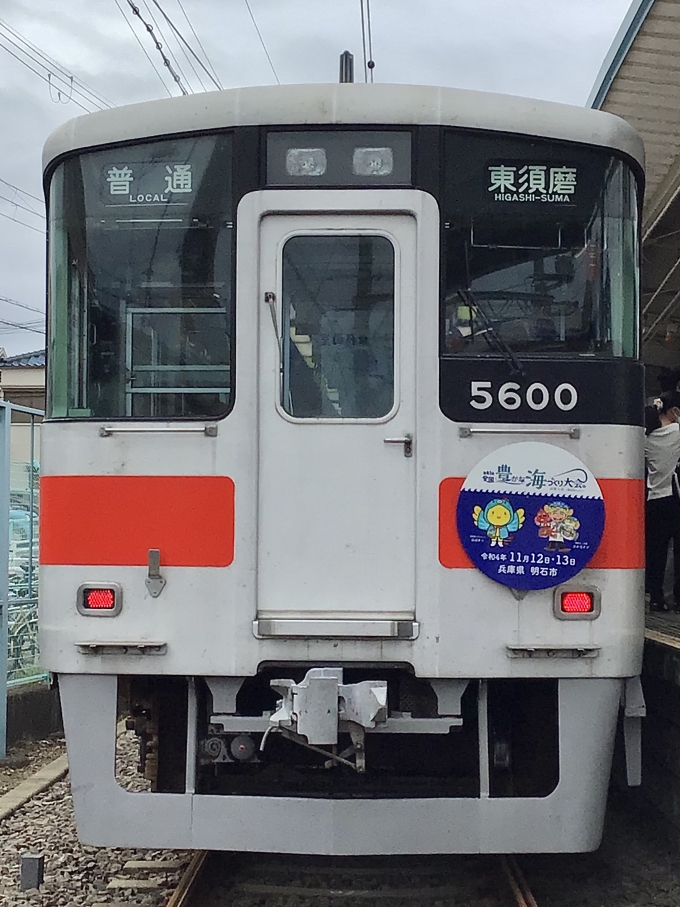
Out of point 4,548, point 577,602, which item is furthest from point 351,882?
point 4,548

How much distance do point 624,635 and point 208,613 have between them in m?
1.55

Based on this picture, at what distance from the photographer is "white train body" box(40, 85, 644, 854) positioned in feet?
13.7

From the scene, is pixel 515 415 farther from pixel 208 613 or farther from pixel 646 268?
pixel 646 268

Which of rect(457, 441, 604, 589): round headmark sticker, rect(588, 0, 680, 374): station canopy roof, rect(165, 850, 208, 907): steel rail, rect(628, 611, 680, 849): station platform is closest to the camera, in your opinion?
rect(457, 441, 604, 589): round headmark sticker

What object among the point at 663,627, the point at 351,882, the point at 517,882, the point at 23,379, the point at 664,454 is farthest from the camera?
the point at 23,379

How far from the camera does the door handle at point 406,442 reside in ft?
13.8

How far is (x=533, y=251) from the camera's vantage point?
4328 millimetres

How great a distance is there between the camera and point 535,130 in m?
4.31

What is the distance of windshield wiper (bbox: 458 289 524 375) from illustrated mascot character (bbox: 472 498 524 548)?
52 cm

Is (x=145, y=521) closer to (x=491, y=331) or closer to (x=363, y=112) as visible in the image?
(x=491, y=331)

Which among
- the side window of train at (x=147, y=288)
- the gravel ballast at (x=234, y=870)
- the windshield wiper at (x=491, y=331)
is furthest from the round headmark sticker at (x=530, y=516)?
the gravel ballast at (x=234, y=870)

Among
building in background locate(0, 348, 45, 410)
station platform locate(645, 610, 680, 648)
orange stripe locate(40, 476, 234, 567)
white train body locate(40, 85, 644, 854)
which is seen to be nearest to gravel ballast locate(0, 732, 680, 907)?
white train body locate(40, 85, 644, 854)

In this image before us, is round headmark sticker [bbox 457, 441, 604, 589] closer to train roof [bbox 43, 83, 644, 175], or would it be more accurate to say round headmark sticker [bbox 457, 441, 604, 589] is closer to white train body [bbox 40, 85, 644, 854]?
white train body [bbox 40, 85, 644, 854]

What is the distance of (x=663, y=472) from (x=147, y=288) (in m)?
3.47
